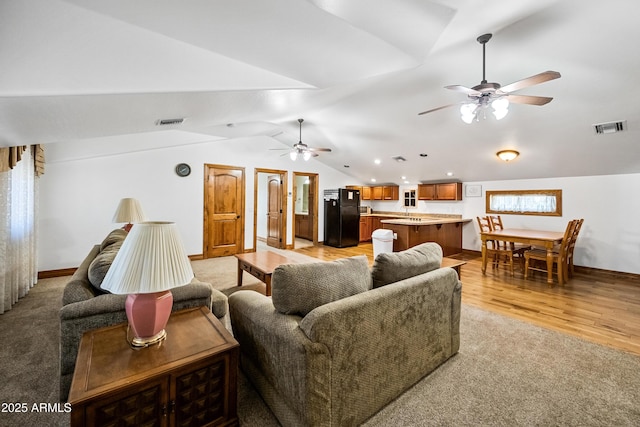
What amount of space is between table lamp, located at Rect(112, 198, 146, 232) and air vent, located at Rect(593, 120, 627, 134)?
6273 mm

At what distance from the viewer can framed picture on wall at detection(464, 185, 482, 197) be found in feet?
20.9

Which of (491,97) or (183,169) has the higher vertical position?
(491,97)

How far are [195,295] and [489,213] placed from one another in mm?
6425

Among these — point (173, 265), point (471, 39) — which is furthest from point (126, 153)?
point (471, 39)

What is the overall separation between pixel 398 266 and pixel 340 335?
2.36 ft

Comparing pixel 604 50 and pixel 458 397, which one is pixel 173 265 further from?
pixel 604 50

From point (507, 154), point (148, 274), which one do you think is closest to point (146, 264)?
point (148, 274)

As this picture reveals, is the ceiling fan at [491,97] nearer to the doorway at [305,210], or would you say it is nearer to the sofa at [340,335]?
the sofa at [340,335]

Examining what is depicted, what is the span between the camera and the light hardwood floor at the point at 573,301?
8.83ft

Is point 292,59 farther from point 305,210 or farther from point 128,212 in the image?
point 305,210

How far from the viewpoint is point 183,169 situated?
5.39m

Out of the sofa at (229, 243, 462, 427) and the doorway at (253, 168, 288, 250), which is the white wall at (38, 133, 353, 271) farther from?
the sofa at (229, 243, 462, 427)

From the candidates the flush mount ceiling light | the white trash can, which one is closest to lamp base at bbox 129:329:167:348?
the white trash can

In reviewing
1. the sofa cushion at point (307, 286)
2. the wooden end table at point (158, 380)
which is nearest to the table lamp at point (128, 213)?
the wooden end table at point (158, 380)
